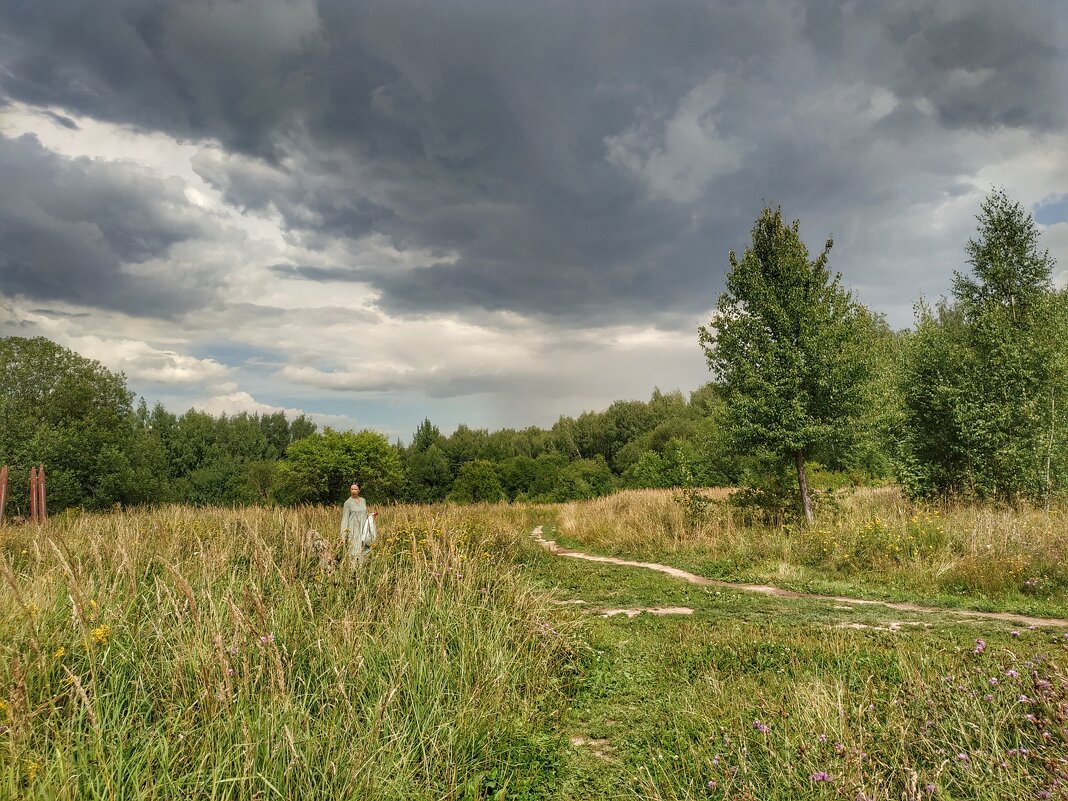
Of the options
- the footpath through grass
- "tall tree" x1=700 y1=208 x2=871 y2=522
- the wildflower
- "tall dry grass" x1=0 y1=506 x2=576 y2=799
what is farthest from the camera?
"tall tree" x1=700 y1=208 x2=871 y2=522

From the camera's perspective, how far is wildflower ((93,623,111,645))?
12.2 ft

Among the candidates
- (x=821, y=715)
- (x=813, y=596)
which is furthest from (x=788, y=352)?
(x=821, y=715)

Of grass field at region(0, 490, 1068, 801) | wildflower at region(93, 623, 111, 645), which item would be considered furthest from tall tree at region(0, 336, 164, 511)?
wildflower at region(93, 623, 111, 645)

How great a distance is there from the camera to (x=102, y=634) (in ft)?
12.3

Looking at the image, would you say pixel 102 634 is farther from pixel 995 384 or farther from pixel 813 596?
pixel 995 384

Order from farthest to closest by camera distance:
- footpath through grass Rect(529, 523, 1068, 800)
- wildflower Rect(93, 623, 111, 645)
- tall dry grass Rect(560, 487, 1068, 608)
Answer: tall dry grass Rect(560, 487, 1068, 608)
wildflower Rect(93, 623, 111, 645)
footpath through grass Rect(529, 523, 1068, 800)

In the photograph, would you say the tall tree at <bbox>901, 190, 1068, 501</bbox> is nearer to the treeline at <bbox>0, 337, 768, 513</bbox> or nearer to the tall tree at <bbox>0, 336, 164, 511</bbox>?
the treeline at <bbox>0, 337, 768, 513</bbox>

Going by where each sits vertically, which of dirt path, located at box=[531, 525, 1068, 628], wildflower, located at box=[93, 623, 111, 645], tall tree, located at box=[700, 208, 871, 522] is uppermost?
tall tree, located at box=[700, 208, 871, 522]

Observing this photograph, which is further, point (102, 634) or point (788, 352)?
point (788, 352)

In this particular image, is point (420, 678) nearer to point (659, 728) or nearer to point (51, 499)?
point (659, 728)

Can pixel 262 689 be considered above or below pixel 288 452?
below

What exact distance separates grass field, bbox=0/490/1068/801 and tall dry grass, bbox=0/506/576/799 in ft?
0.08

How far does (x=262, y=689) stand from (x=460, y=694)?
171 cm

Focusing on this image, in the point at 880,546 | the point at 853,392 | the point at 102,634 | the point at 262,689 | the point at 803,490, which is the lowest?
the point at 880,546
